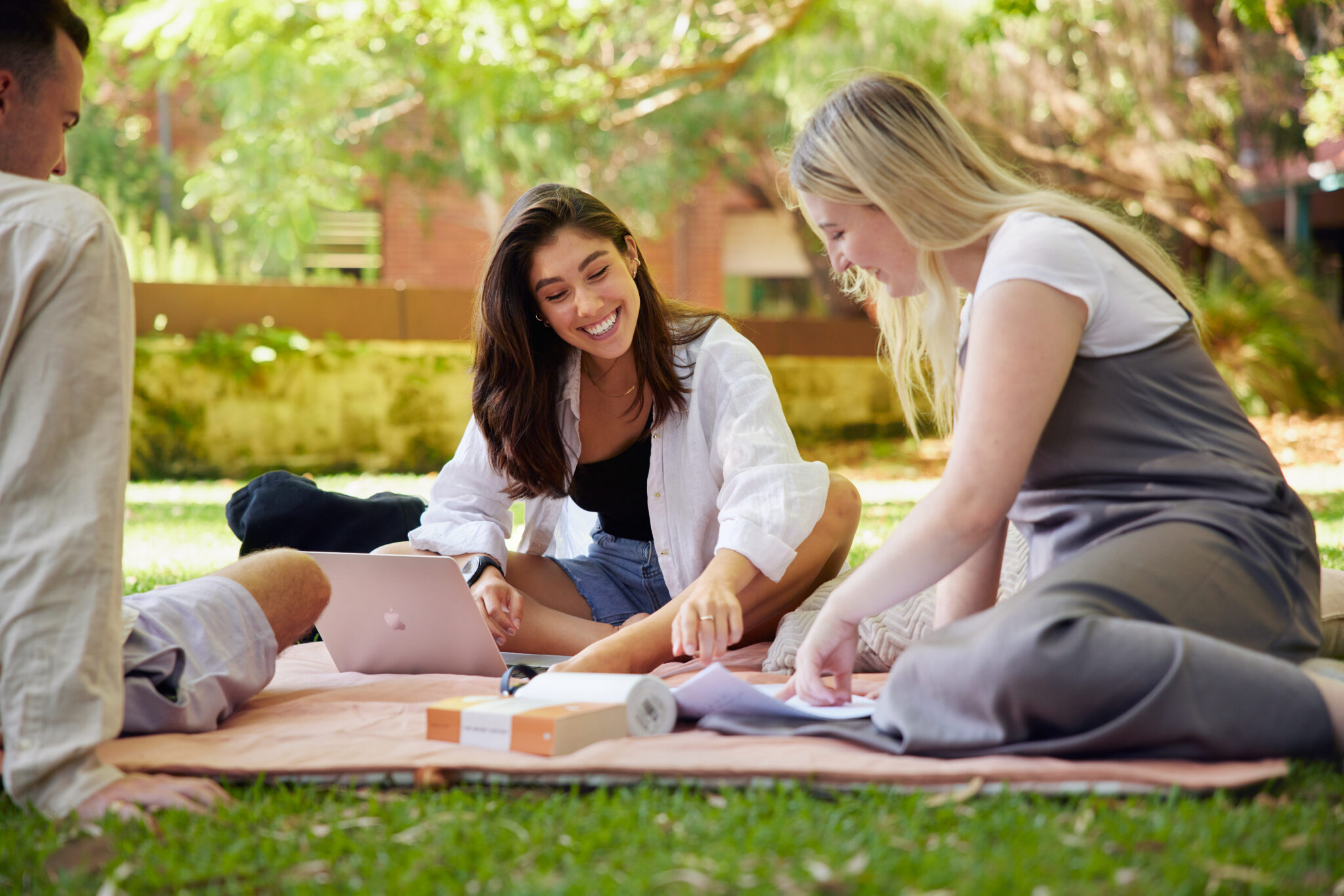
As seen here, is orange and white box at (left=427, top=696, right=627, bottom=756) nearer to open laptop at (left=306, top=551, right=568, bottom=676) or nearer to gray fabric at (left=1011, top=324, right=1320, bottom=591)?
open laptop at (left=306, top=551, right=568, bottom=676)

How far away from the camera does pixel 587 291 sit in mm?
3029

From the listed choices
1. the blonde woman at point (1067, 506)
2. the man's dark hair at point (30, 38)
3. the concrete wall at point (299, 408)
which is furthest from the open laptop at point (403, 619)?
the concrete wall at point (299, 408)

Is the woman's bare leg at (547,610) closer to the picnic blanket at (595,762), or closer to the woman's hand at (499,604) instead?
the woman's hand at (499,604)

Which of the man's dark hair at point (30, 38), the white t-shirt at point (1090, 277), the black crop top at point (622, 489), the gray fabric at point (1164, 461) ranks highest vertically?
the man's dark hair at point (30, 38)

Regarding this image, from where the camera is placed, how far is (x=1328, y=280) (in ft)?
40.4

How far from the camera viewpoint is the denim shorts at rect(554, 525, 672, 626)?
11.0 feet

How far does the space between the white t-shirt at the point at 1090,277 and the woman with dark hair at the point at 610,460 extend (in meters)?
0.93

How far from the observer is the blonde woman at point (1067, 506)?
71.1 inches

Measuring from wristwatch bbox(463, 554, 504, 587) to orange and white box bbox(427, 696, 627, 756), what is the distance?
92 cm

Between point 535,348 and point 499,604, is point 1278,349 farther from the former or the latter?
point 499,604

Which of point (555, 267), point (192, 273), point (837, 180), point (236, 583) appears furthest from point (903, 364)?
point (192, 273)

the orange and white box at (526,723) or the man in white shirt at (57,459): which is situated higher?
the man in white shirt at (57,459)

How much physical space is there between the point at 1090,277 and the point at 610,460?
5.24 ft

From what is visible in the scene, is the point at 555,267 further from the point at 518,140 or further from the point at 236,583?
the point at 518,140
